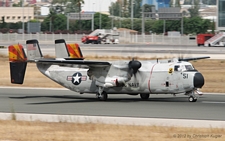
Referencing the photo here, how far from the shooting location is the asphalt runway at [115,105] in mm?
23375

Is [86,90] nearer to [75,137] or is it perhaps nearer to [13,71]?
[13,71]

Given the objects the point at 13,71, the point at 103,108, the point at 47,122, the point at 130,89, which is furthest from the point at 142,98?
the point at 47,122

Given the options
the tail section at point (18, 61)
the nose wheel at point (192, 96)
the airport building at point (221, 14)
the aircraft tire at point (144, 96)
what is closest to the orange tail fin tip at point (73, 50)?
the tail section at point (18, 61)

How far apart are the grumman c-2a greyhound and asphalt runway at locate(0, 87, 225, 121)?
68cm

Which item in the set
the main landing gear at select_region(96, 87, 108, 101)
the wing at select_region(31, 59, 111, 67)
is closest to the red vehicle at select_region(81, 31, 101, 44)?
the main landing gear at select_region(96, 87, 108, 101)

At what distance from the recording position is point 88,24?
172750mm

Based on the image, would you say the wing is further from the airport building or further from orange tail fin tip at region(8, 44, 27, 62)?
the airport building

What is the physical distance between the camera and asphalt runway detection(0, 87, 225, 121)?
2338 cm

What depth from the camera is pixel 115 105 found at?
88.6 feet

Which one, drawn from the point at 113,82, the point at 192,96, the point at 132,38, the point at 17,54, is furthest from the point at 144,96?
the point at 132,38

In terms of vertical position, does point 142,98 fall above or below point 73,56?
below

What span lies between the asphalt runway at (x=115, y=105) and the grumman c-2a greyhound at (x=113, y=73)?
677mm

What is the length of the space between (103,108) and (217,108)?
514 centimetres

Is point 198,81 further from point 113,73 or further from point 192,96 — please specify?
point 113,73
